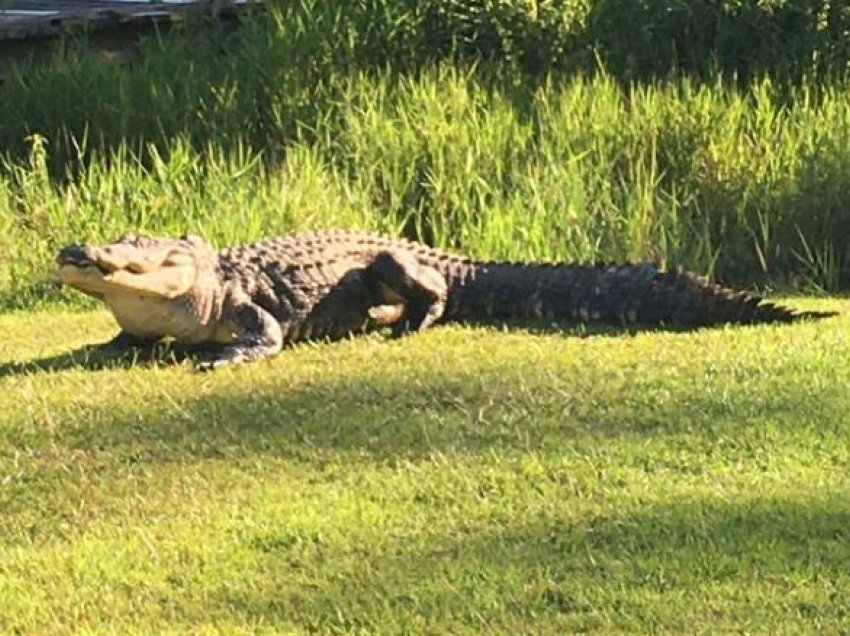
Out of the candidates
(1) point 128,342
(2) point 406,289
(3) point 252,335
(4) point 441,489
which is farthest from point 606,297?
(4) point 441,489

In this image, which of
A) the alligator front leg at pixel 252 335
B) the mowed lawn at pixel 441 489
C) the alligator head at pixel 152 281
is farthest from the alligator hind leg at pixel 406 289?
the alligator head at pixel 152 281

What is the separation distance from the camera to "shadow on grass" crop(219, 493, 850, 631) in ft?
10.1

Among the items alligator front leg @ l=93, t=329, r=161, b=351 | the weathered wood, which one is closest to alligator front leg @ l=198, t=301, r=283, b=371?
alligator front leg @ l=93, t=329, r=161, b=351

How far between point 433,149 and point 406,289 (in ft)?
6.76

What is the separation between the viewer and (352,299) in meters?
5.68

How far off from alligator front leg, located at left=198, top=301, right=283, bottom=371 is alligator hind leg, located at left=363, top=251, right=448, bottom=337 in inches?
19.2

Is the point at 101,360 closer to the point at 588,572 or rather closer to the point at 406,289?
the point at 406,289

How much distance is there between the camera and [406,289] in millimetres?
5691

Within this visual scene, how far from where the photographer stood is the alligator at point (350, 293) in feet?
17.1

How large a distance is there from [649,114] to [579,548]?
4747mm

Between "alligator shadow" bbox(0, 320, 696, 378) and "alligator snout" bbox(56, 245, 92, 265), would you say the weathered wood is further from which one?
"alligator snout" bbox(56, 245, 92, 265)

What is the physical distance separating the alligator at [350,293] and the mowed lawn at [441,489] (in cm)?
19

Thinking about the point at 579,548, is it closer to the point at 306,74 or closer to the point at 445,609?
the point at 445,609

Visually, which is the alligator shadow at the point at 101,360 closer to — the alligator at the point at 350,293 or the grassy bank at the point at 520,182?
the alligator at the point at 350,293
